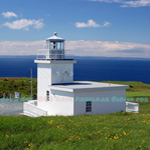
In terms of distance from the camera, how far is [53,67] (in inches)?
743

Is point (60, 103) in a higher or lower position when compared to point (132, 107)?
higher

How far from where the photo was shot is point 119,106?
18.5m

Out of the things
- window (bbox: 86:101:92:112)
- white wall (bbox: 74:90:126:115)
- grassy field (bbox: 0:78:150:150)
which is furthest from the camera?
window (bbox: 86:101:92:112)

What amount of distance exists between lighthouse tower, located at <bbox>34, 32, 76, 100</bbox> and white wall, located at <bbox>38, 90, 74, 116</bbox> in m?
0.85

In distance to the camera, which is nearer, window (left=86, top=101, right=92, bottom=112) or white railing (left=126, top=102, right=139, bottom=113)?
window (left=86, top=101, right=92, bottom=112)

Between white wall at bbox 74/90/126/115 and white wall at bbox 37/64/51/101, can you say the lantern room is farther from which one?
white wall at bbox 74/90/126/115

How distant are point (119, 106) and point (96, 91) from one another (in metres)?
2.57

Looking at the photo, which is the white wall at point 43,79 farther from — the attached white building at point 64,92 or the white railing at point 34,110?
the white railing at point 34,110

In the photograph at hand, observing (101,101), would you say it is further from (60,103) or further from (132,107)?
(132,107)

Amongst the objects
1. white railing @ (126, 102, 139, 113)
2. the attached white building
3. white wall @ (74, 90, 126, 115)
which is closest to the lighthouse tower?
the attached white building

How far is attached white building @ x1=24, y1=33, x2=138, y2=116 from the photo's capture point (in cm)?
1666

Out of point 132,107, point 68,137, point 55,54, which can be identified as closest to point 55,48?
point 55,54

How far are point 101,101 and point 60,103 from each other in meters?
3.04

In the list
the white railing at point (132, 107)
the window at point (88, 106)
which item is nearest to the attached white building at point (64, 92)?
the window at point (88, 106)
